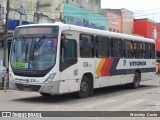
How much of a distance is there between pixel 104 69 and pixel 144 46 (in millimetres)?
5909

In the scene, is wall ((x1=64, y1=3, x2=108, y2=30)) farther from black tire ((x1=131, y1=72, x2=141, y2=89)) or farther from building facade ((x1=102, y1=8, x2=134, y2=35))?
black tire ((x1=131, y1=72, x2=141, y2=89))

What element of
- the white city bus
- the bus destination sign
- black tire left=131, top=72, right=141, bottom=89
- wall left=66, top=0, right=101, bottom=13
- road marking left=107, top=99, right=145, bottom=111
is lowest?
road marking left=107, top=99, right=145, bottom=111

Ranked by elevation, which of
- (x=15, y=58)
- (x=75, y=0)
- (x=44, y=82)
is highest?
(x=75, y=0)

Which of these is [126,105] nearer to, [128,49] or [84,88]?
[84,88]

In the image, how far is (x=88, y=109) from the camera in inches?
470

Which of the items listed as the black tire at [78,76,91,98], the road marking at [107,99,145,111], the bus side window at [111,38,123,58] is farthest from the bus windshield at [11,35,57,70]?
the bus side window at [111,38,123,58]

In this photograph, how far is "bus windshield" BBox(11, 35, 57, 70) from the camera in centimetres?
1358

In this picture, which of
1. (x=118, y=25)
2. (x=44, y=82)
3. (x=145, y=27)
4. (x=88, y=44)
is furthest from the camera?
(x=145, y=27)

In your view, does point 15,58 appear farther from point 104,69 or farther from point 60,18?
point 60,18

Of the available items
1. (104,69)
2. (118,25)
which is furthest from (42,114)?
(118,25)

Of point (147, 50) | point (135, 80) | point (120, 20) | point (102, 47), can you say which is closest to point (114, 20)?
point (120, 20)

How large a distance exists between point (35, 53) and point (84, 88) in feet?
9.39

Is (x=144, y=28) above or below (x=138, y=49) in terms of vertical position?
above

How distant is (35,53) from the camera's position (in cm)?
1379
